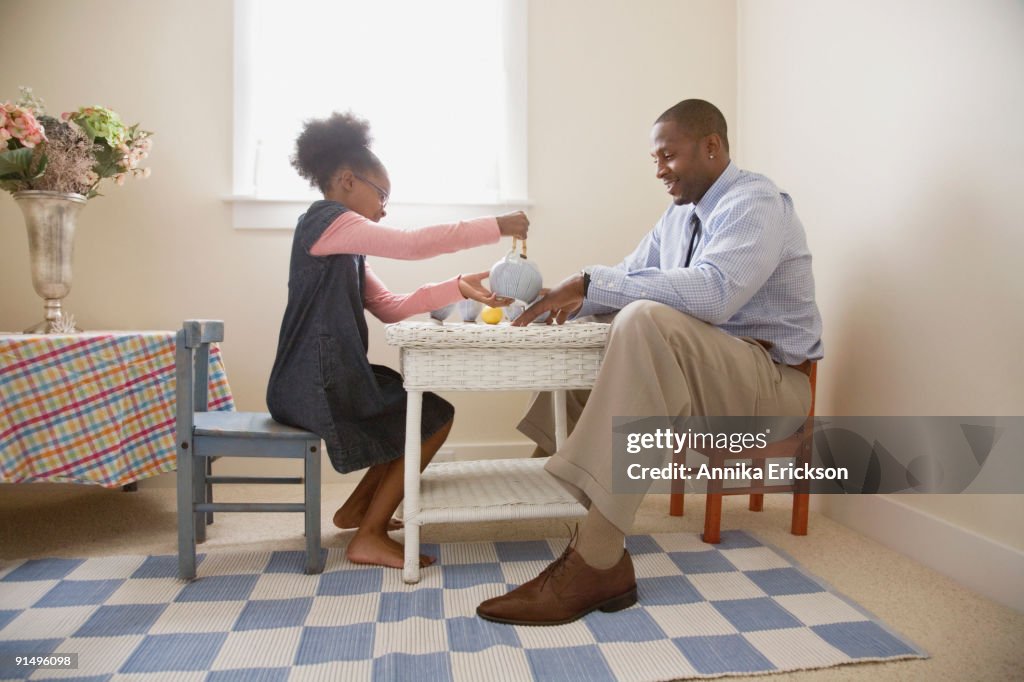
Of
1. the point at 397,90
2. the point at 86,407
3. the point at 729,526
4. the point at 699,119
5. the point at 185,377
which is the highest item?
the point at 397,90

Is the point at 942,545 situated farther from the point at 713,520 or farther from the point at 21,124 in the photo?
the point at 21,124

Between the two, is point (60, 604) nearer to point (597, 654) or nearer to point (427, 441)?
point (427, 441)

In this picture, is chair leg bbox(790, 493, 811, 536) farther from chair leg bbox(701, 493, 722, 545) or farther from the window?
the window

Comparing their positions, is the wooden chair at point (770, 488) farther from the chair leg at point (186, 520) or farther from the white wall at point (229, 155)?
the chair leg at point (186, 520)

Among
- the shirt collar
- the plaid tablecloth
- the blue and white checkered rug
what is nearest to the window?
the plaid tablecloth

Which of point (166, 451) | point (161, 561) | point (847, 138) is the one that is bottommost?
point (161, 561)

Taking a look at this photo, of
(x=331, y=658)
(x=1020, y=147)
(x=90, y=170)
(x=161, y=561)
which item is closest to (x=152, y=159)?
(x=90, y=170)

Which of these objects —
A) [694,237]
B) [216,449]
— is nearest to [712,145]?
[694,237]

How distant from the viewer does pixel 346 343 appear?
1.81 m

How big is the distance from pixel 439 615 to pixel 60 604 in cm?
82

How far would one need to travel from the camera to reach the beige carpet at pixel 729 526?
1.34 meters

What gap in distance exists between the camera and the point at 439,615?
57.8 inches

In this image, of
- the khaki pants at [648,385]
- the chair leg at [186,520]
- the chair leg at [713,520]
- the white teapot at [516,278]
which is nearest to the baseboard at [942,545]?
the chair leg at [713,520]

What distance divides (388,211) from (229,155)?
62 cm
